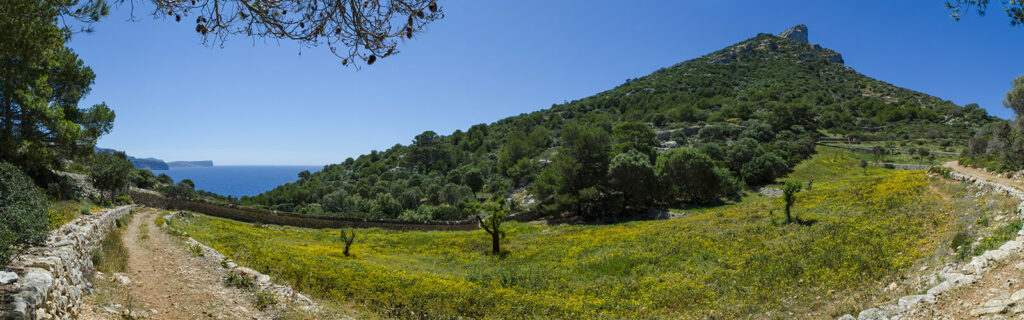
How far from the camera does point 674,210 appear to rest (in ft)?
117

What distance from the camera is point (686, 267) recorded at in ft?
46.6

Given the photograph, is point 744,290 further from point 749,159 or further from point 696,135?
point 696,135

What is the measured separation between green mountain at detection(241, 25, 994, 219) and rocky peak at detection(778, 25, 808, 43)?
14.7 meters

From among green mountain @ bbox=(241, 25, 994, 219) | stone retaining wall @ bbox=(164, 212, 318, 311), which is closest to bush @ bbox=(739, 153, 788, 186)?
green mountain @ bbox=(241, 25, 994, 219)

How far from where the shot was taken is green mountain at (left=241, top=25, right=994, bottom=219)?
38844 mm

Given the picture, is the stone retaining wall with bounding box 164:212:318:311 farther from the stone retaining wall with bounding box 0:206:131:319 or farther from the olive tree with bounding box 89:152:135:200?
the olive tree with bounding box 89:152:135:200

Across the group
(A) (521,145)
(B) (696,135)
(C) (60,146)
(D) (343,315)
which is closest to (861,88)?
(B) (696,135)

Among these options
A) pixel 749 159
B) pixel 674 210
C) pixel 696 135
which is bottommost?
pixel 674 210

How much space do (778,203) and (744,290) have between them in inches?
796

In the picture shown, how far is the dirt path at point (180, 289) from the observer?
7769 millimetres

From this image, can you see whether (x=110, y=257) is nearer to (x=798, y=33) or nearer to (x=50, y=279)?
(x=50, y=279)

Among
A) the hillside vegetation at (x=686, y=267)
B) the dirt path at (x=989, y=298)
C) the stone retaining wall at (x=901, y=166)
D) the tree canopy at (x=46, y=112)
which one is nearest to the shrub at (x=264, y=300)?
the hillside vegetation at (x=686, y=267)

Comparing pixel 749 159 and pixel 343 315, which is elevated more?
pixel 749 159

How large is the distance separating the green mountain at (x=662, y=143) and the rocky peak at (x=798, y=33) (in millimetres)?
14670
